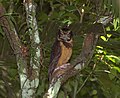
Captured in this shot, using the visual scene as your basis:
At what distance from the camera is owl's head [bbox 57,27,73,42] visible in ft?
7.23

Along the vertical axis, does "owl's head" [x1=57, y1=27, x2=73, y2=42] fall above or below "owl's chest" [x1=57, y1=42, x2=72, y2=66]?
above

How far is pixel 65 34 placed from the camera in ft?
7.30

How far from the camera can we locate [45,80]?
99.8 inches

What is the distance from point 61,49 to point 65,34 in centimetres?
16

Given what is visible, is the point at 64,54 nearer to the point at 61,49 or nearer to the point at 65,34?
the point at 61,49

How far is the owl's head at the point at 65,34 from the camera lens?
221 centimetres

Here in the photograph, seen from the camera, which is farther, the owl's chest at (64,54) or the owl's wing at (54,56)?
the owl's chest at (64,54)

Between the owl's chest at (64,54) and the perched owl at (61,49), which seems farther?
the owl's chest at (64,54)

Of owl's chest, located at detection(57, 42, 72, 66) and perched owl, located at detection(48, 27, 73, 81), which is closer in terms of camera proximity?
perched owl, located at detection(48, 27, 73, 81)

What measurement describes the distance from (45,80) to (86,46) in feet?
2.15

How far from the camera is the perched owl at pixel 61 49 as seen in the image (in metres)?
2.22

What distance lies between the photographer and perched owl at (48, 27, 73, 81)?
7.28 feet

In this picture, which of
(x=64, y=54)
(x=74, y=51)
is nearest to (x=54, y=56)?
(x=64, y=54)

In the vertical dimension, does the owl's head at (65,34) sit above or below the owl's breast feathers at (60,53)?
above
